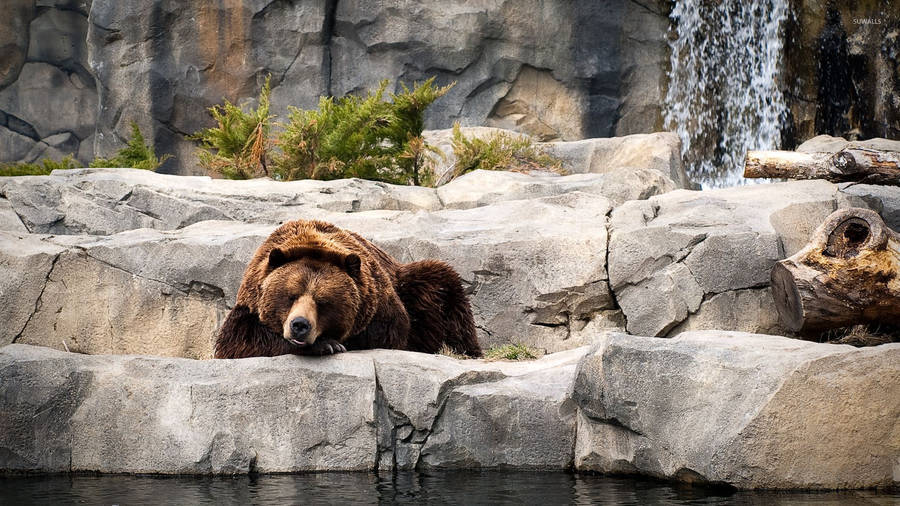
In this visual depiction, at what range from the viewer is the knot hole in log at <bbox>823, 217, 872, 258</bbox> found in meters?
8.19

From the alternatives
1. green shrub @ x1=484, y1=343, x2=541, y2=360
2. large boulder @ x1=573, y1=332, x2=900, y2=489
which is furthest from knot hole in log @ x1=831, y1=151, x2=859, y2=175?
large boulder @ x1=573, y1=332, x2=900, y2=489

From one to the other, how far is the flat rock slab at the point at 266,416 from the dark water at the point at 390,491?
0.15 metres

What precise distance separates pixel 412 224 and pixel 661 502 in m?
5.18

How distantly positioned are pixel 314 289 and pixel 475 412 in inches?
56.8

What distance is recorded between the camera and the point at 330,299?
6.83 metres

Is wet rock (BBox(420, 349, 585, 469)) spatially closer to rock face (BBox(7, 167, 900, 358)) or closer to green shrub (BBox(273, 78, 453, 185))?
rock face (BBox(7, 167, 900, 358))

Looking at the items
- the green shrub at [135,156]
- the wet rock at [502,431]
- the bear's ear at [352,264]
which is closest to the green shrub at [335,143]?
the green shrub at [135,156]

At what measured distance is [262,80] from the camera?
65.3 feet

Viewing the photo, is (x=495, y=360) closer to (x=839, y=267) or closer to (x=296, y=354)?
(x=296, y=354)

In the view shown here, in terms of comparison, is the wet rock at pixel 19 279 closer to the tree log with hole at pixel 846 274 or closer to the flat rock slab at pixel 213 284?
the flat rock slab at pixel 213 284

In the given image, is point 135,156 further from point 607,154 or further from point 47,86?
point 47,86

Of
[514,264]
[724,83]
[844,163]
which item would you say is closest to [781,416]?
[514,264]

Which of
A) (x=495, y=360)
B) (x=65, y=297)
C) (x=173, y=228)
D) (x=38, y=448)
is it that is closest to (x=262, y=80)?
(x=173, y=228)

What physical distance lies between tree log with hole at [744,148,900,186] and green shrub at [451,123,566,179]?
3976 millimetres
